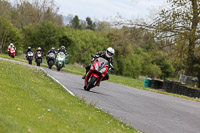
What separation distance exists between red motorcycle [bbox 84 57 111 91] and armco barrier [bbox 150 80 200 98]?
13968 mm

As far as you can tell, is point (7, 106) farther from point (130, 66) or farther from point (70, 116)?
point (130, 66)

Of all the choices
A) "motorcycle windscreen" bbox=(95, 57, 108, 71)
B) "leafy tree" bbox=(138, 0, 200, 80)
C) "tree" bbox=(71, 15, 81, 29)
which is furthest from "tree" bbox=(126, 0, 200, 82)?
"tree" bbox=(71, 15, 81, 29)

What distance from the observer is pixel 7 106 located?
621 cm

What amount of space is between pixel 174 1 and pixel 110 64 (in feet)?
62.6

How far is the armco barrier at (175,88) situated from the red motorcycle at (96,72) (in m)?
14.0

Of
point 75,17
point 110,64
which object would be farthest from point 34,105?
point 75,17

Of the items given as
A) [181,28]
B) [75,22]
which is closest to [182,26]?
[181,28]

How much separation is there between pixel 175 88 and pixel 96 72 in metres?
16.7

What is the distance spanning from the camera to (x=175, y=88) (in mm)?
29562

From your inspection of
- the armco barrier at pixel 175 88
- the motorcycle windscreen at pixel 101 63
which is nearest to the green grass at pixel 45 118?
the motorcycle windscreen at pixel 101 63

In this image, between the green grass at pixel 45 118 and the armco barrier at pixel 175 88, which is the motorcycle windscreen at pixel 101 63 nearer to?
the green grass at pixel 45 118

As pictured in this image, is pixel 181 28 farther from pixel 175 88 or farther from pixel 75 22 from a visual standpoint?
pixel 75 22

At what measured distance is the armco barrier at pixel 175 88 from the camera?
26791 mm

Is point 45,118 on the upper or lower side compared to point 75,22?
lower
